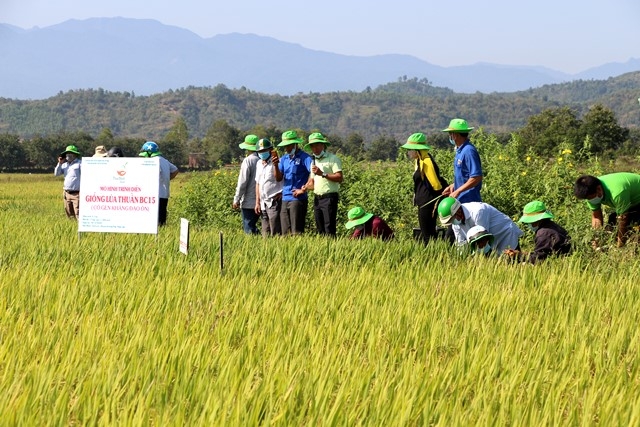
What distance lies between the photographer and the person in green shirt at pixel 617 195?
7363 millimetres

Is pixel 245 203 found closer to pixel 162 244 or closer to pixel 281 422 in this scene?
pixel 162 244

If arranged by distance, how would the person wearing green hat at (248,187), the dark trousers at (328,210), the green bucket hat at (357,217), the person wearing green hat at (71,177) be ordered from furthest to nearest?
the person wearing green hat at (71,177) → the person wearing green hat at (248,187) → the dark trousers at (328,210) → the green bucket hat at (357,217)

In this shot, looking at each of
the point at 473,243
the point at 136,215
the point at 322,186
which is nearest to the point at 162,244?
the point at 136,215

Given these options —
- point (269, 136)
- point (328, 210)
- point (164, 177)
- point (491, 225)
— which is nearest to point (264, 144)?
point (328, 210)

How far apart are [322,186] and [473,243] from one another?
2.64 metres

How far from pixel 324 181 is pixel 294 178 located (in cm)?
45

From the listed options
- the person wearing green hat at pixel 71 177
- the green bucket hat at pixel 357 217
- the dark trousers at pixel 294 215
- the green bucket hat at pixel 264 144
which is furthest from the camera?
the person wearing green hat at pixel 71 177

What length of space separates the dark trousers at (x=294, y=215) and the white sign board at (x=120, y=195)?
82.2 inches

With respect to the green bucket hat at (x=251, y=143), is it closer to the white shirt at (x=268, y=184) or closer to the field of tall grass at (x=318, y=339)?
the white shirt at (x=268, y=184)

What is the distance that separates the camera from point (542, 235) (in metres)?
7.41

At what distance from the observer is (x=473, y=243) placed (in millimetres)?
7652

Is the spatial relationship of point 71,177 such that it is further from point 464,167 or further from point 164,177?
point 464,167

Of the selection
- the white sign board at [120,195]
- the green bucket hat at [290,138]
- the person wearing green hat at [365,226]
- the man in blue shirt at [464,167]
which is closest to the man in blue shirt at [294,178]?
the green bucket hat at [290,138]

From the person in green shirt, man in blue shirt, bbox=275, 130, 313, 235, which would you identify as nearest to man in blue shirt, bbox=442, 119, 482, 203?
the person in green shirt
